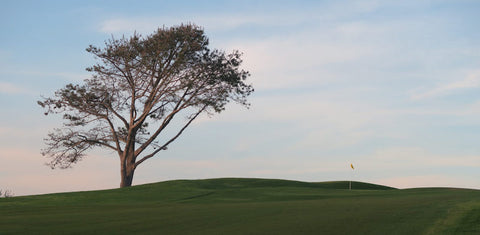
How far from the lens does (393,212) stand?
19.2 metres

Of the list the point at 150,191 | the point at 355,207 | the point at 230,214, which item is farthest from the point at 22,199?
the point at 355,207

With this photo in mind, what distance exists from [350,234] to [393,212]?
5437 millimetres

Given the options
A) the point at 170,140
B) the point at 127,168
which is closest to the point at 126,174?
the point at 127,168

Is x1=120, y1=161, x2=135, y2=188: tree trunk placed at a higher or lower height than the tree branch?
lower

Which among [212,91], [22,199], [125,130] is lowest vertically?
[22,199]

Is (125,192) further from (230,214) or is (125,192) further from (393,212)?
(393,212)

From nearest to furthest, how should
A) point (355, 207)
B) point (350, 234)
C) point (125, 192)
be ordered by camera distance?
point (350, 234), point (355, 207), point (125, 192)

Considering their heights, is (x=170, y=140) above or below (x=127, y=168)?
above

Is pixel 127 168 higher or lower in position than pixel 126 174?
higher

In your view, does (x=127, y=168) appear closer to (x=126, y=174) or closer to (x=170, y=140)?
(x=126, y=174)

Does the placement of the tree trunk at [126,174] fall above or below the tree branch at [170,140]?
below

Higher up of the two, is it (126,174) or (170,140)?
(170,140)

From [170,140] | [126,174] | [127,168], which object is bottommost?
[126,174]

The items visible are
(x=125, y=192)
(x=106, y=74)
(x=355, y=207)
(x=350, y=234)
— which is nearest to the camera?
(x=350, y=234)
